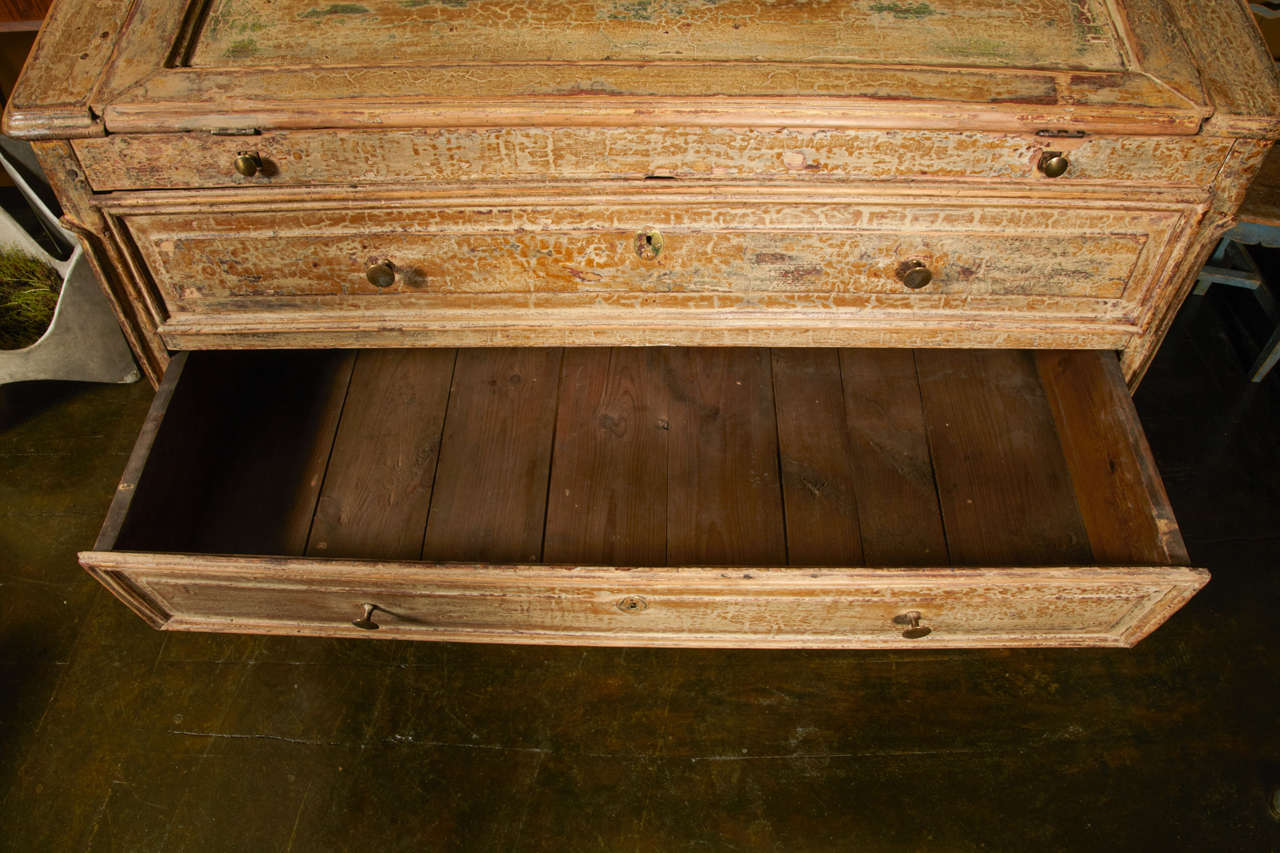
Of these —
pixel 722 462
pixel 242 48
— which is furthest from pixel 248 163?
pixel 722 462

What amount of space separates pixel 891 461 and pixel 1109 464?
1.18 feet

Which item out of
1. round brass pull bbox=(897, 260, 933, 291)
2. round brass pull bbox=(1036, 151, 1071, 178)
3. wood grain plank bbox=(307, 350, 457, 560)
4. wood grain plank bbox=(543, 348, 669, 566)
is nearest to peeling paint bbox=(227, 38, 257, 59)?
wood grain plank bbox=(307, 350, 457, 560)

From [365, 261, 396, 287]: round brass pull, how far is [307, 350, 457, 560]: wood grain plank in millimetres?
379

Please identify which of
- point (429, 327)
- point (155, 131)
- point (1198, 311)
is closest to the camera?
point (155, 131)

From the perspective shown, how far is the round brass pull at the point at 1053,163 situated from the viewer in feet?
4.14

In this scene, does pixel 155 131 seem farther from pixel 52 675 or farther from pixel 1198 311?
pixel 1198 311

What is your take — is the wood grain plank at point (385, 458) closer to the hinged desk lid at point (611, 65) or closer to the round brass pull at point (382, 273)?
the round brass pull at point (382, 273)

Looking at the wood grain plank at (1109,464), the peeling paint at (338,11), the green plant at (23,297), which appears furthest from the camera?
the green plant at (23,297)

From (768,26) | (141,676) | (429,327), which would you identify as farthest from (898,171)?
(141,676)

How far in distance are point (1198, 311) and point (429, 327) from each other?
72.1 inches

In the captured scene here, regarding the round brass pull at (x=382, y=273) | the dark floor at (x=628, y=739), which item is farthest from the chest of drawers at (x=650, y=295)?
the dark floor at (x=628, y=739)

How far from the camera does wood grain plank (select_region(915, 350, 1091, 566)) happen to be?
1.60 metres

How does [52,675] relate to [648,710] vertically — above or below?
below

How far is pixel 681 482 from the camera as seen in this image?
166 centimetres
